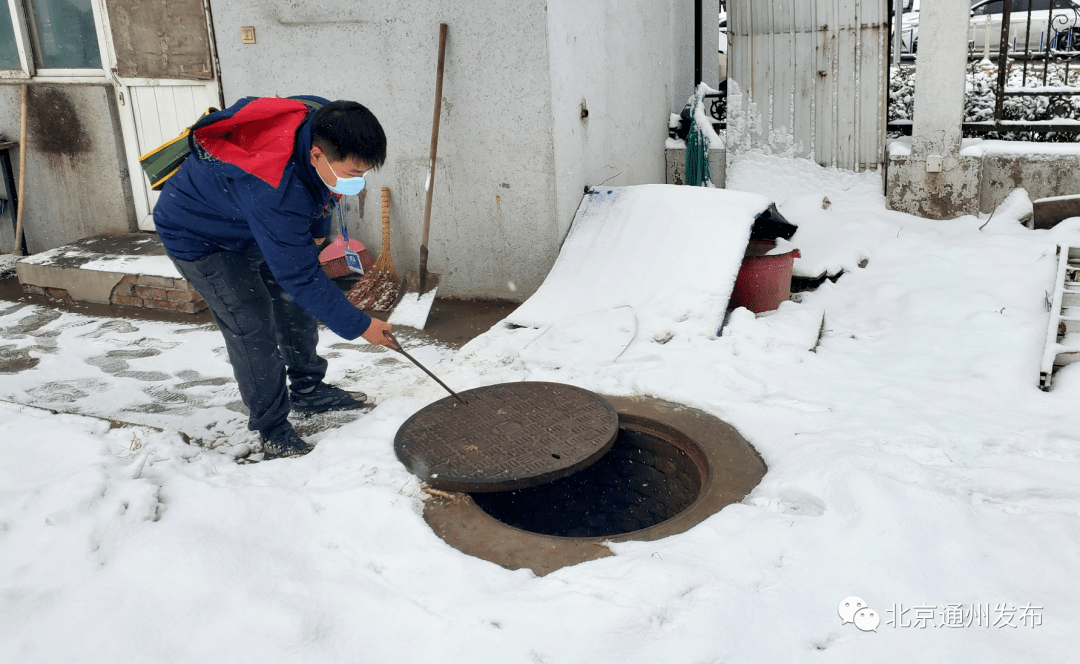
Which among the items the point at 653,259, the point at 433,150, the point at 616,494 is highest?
the point at 433,150

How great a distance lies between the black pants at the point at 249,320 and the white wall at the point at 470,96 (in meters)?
2.09

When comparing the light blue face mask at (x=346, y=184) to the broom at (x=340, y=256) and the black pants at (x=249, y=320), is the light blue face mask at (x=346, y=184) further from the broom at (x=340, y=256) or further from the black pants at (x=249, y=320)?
the broom at (x=340, y=256)

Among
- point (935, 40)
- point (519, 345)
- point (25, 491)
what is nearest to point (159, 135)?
point (519, 345)

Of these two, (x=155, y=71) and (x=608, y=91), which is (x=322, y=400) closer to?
(x=608, y=91)

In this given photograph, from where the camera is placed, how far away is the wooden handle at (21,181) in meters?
6.84

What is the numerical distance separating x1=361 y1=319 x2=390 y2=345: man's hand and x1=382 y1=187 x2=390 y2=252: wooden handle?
2.55m

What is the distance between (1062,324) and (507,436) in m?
2.90

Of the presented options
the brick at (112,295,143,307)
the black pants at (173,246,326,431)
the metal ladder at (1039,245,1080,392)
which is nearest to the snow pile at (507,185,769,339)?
the metal ladder at (1039,245,1080,392)

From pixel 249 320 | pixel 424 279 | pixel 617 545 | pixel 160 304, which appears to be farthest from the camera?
pixel 160 304

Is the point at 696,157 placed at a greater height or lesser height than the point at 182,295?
greater

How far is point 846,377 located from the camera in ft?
13.5

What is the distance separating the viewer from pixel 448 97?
17.9ft

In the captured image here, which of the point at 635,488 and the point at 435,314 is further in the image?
the point at 435,314

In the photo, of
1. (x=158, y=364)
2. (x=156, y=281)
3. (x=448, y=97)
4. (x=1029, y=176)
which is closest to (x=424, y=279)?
(x=448, y=97)
